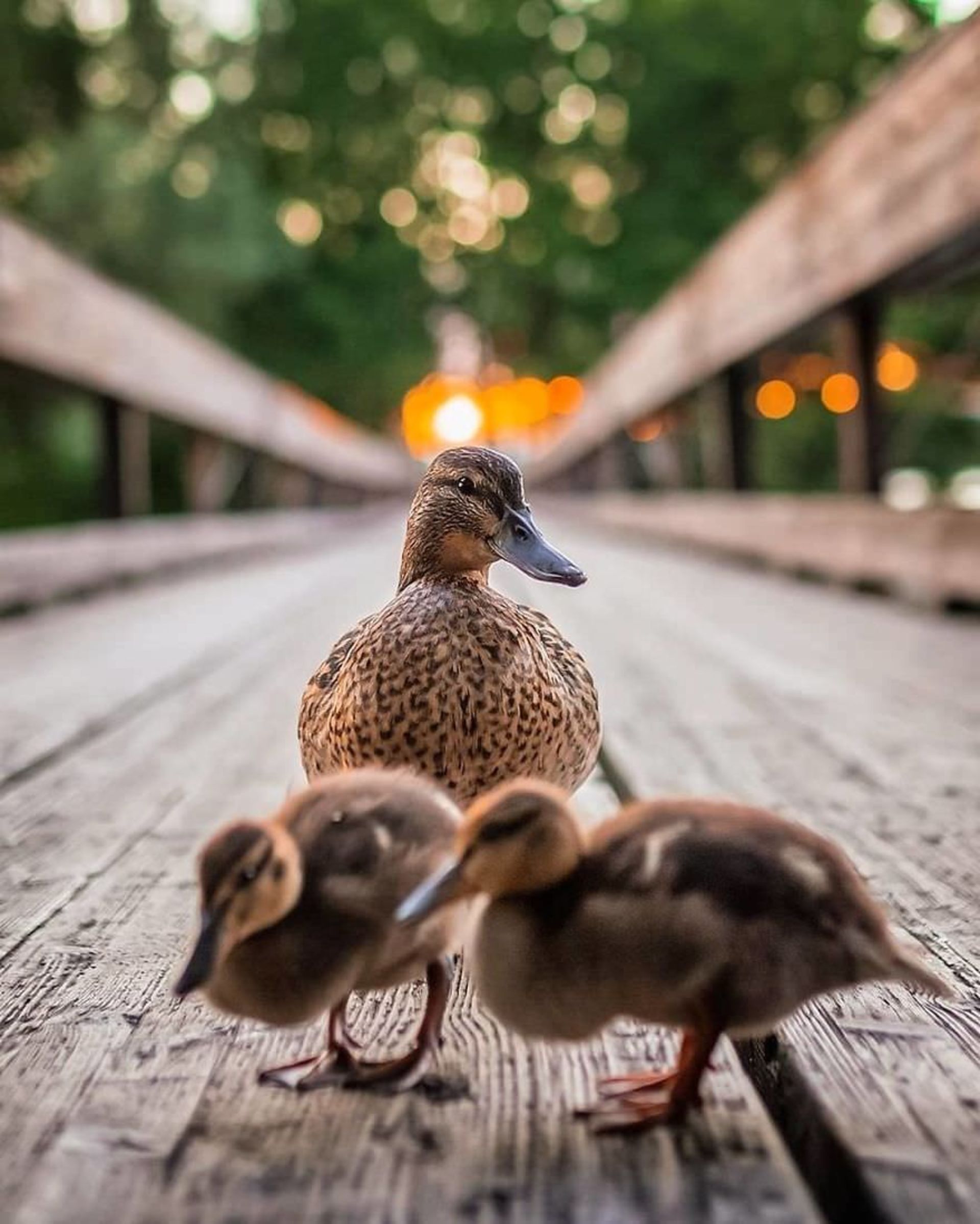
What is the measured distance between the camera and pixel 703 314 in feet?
25.2

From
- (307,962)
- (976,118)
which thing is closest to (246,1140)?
(307,962)

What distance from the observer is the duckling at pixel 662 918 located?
961mm

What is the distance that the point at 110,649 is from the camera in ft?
14.9

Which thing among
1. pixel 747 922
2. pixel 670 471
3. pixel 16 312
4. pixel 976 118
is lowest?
pixel 670 471

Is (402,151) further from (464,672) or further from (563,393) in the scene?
(464,672)

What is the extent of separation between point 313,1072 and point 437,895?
0.96 ft

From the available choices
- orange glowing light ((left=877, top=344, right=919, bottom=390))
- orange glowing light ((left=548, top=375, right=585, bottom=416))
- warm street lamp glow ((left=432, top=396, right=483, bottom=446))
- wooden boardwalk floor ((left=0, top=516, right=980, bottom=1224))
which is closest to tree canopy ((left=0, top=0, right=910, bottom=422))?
orange glowing light ((left=548, top=375, right=585, bottom=416))

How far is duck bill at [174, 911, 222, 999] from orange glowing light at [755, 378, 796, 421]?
1889 centimetres

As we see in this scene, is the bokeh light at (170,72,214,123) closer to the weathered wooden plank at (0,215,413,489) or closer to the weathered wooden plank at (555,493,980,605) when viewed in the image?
the weathered wooden plank at (0,215,413,489)

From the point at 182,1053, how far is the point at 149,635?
12.7 feet

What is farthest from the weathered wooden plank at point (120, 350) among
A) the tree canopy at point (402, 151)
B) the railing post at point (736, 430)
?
the tree canopy at point (402, 151)

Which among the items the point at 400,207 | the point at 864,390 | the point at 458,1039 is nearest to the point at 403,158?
the point at 400,207

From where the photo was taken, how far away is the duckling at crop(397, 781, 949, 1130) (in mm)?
961

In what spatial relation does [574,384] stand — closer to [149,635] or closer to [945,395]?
[945,395]
